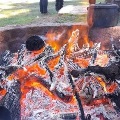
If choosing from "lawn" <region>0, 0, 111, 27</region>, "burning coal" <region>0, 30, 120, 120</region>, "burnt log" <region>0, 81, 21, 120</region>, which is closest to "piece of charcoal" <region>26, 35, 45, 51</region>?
"burning coal" <region>0, 30, 120, 120</region>

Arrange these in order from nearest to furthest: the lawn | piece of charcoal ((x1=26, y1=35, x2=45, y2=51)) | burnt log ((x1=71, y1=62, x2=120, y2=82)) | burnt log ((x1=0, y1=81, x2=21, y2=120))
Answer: burnt log ((x1=0, y1=81, x2=21, y2=120)) < burnt log ((x1=71, y1=62, x2=120, y2=82)) < piece of charcoal ((x1=26, y1=35, x2=45, y2=51)) < the lawn

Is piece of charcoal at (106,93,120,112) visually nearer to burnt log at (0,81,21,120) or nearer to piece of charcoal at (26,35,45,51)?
burnt log at (0,81,21,120)

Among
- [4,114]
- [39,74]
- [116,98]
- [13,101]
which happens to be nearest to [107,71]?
[116,98]

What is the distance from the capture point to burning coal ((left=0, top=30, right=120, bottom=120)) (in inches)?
99.9

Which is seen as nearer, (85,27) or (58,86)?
(58,86)

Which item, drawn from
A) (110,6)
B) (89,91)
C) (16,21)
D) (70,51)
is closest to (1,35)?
(70,51)

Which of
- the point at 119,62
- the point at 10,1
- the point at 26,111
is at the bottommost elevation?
the point at 10,1

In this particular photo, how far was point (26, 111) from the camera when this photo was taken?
2.61m

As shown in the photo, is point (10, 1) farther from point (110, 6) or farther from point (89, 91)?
point (89, 91)

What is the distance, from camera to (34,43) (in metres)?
3.43

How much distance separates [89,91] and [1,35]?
1.83 m

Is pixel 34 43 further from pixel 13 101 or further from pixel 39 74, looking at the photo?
pixel 13 101

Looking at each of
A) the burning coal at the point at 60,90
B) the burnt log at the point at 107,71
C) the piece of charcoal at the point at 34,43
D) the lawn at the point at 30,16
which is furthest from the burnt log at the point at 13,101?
the lawn at the point at 30,16

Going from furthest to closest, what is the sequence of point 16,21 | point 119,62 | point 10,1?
point 10,1, point 16,21, point 119,62
